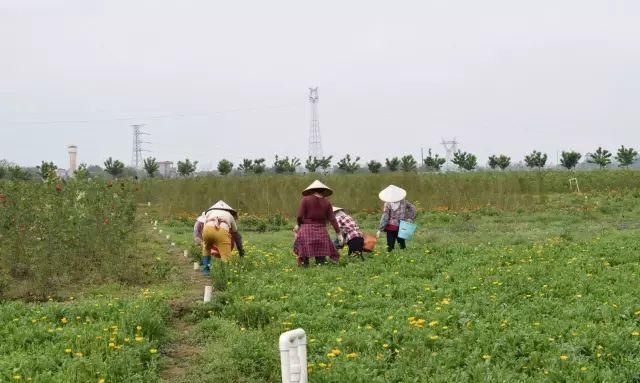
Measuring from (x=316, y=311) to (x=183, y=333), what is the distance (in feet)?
4.96

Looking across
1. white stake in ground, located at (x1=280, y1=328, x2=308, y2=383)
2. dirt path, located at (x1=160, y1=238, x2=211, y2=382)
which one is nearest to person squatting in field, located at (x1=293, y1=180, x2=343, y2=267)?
dirt path, located at (x1=160, y1=238, x2=211, y2=382)

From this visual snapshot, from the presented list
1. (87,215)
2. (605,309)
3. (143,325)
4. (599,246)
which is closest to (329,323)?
(143,325)

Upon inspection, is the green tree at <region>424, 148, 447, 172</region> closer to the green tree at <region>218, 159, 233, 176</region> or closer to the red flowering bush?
the green tree at <region>218, 159, 233, 176</region>

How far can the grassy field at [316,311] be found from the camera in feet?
18.1

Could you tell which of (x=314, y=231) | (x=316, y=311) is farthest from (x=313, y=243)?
(x=316, y=311)

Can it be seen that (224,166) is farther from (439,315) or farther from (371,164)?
(439,315)

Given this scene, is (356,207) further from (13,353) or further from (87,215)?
(13,353)

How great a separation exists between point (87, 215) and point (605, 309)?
7.81 m

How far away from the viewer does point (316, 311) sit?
750cm

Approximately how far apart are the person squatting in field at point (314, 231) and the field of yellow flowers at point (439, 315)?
36 cm

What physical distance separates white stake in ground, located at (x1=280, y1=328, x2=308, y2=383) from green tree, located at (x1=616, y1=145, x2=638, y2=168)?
45965 millimetres

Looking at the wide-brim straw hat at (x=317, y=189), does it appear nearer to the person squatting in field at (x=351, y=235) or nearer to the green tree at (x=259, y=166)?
the person squatting in field at (x=351, y=235)

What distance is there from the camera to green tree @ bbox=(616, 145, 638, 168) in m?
45.2

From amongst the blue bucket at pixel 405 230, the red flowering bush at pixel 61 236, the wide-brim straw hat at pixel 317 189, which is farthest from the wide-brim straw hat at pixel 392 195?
the red flowering bush at pixel 61 236
